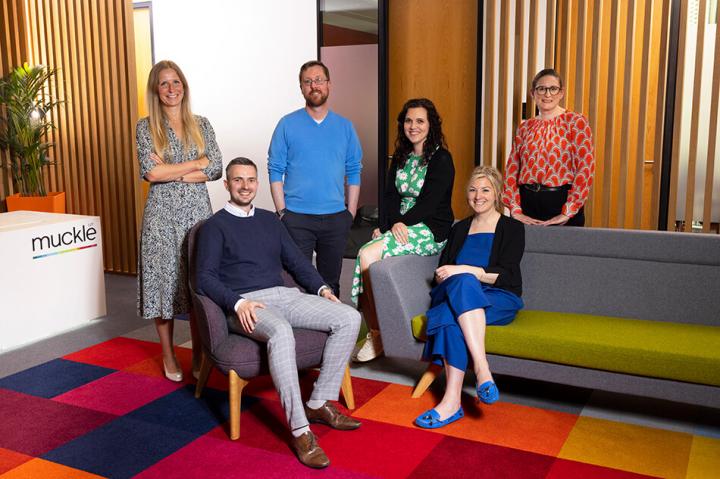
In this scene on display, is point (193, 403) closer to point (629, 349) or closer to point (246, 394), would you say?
point (246, 394)

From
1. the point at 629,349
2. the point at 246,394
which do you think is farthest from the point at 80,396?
the point at 629,349

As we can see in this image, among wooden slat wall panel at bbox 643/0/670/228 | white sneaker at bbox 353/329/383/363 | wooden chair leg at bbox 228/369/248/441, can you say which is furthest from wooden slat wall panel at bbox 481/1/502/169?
wooden chair leg at bbox 228/369/248/441

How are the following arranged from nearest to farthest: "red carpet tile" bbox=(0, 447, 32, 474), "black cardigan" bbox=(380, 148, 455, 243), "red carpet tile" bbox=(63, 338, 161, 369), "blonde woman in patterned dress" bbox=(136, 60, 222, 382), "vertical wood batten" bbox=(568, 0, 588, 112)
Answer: "red carpet tile" bbox=(0, 447, 32, 474), "blonde woman in patterned dress" bbox=(136, 60, 222, 382), "black cardigan" bbox=(380, 148, 455, 243), "red carpet tile" bbox=(63, 338, 161, 369), "vertical wood batten" bbox=(568, 0, 588, 112)

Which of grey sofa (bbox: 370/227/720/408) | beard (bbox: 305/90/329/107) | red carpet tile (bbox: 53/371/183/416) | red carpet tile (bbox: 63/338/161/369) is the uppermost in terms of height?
beard (bbox: 305/90/329/107)

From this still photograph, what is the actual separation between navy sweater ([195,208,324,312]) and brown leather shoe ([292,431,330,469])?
630 millimetres

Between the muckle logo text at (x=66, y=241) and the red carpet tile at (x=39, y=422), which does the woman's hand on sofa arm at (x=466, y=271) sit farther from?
the muckle logo text at (x=66, y=241)

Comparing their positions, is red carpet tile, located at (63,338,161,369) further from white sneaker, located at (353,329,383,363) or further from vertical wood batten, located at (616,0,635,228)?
vertical wood batten, located at (616,0,635,228)

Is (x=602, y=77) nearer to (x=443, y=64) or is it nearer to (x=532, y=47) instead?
(x=532, y=47)

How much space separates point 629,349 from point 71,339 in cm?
341

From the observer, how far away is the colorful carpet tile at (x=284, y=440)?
2.76 meters

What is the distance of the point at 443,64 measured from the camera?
6.00m

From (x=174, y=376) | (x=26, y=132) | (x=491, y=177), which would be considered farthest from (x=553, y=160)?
(x=26, y=132)

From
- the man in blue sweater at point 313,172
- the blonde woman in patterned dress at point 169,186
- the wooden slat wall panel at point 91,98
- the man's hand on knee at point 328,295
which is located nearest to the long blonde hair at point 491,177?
the man in blue sweater at point 313,172

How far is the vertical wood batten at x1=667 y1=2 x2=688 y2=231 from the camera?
4590 mm
